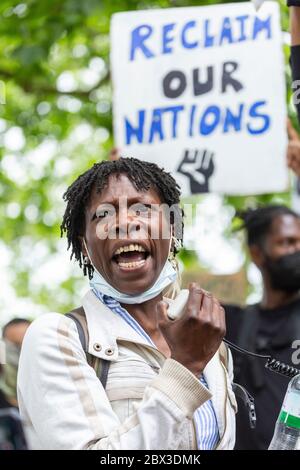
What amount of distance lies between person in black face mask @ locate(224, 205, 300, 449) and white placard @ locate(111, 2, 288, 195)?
0.48 meters

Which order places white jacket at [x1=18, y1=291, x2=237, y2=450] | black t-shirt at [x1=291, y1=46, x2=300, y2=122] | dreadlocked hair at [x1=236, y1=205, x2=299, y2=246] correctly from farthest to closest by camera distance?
dreadlocked hair at [x1=236, y1=205, x2=299, y2=246] < black t-shirt at [x1=291, y1=46, x2=300, y2=122] < white jacket at [x1=18, y1=291, x2=237, y2=450]

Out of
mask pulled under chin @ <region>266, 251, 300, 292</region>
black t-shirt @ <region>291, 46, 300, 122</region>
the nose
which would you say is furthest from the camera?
mask pulled under chin @ <region>266, 251, 300, 292</region>

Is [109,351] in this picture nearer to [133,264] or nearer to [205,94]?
[133,264]

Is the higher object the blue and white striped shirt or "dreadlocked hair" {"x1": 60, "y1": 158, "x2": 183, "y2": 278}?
"dreadlocked hair" {"x1": 60, "y1": 158, "x2": 183, "y2": 278}

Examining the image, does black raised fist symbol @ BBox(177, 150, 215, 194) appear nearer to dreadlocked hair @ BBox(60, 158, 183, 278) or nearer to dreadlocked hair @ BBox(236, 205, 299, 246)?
dreadlocked hair @ BBox(236, 205, 299, 246)

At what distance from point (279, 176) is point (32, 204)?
710 centimetres

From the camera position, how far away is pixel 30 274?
1838 centimetres

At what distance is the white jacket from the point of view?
7.07 ft

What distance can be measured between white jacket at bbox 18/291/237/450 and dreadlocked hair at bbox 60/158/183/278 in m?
0.27

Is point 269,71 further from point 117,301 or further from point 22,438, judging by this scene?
point 22,438

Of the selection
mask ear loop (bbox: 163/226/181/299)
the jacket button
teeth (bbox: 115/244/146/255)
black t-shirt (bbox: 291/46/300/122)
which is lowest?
the jacket button

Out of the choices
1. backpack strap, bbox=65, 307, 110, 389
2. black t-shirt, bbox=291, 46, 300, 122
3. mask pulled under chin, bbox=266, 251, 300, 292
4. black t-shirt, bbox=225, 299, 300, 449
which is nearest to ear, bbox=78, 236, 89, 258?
backpack strap, bbox=65, 307, 110, 389

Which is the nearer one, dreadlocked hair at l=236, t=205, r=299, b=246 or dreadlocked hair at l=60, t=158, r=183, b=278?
dreadlocked hair at l=60, t=158, r=183, b=278

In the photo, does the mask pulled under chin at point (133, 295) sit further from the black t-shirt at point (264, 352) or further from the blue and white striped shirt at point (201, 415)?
the black t-shirt at point (264, 352)
